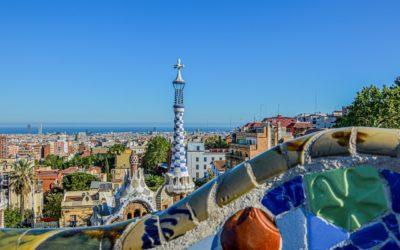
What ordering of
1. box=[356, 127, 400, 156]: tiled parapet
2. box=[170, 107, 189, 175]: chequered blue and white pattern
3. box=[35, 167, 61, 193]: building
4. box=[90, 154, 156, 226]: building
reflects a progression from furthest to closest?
box=[35, 167, 61, 193]: building
box=[170, 107, 189, 175]: chequered blue and white pattern
box=[90, 154, 156, 226]: building
box=[356, 127, 400, 156]: tiled parapet

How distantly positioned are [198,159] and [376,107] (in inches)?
1493

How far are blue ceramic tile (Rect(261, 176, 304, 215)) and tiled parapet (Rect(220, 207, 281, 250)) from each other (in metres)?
0.08

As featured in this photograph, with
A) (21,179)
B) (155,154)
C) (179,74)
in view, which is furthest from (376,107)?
(155,154)

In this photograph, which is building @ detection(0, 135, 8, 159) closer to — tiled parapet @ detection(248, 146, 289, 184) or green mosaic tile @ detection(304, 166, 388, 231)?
tiled parapet @ detection(248, 146, 289, 184)

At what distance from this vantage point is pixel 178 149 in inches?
678

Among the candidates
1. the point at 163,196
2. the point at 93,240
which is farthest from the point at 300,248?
the point at 163,196

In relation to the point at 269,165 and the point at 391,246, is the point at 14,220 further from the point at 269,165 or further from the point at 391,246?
the point at 391,246

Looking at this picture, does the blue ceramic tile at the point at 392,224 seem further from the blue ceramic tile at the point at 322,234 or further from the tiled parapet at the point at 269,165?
the tiled parapet at the point at 269,165

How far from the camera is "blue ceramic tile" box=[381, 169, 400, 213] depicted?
105 inches

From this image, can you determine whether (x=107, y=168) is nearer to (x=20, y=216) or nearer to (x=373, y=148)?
(x=20, y=216)

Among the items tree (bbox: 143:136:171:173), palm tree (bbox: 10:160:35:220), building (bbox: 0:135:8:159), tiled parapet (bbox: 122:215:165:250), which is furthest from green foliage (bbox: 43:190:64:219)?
building (bbox: 0:135:8:159)

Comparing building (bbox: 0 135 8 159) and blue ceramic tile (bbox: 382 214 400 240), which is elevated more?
blue ceramic tile (bbox: 382 214 400 240)

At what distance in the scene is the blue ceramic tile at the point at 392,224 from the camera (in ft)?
8.84

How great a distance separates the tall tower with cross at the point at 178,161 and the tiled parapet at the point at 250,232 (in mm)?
12783
